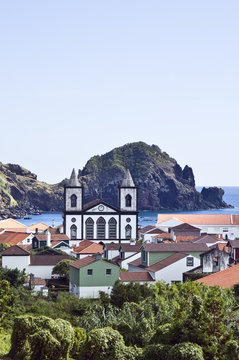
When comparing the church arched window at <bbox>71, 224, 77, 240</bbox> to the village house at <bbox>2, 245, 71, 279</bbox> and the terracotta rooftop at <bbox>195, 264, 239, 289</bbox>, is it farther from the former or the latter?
the terracotta rooftop at <bbox>195, 264, 239, 289</bbox>

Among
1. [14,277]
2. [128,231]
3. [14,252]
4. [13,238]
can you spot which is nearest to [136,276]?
[14,277]

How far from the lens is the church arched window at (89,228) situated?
2921 inches

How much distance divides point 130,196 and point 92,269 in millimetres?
39780

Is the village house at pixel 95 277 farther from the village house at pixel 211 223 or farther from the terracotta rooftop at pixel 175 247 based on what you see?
the village house at pixel 211 223

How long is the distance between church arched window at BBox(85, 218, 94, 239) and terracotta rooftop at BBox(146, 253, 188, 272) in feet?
115

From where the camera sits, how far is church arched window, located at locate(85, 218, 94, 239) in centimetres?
7420

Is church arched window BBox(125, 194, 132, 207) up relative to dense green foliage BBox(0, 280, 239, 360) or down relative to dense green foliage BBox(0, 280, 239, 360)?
up

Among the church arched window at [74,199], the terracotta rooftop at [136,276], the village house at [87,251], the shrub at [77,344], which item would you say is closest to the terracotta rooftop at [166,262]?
the terracotta rooftop at [136,276]

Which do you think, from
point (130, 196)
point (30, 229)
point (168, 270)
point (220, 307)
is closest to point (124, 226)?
point (130, 196)

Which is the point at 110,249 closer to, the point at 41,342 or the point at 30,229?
the point at 30,229

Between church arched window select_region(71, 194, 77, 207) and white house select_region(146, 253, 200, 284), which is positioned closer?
white house select_region(146, 253, 200, 284)

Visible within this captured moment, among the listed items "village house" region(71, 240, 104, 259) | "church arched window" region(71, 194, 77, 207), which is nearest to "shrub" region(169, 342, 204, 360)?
"village house" region(71, 240, 104, 259)

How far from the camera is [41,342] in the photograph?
44.8 ft

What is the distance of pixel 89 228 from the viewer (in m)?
74.5
